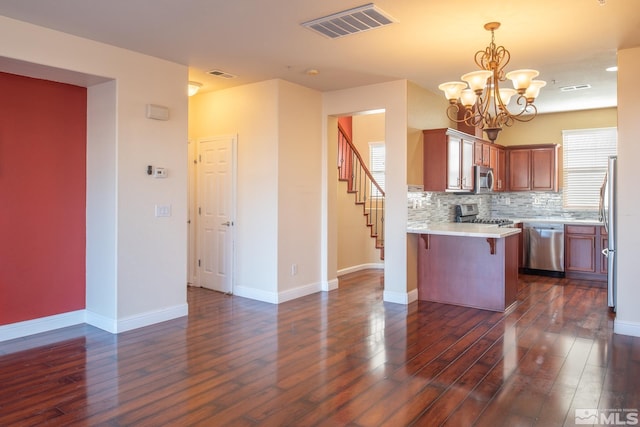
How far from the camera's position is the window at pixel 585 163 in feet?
24.6

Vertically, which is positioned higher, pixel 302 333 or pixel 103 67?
pixel 103 67

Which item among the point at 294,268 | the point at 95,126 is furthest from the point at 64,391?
the point at 294,268

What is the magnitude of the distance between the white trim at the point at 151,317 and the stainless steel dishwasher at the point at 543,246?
18.2 feet

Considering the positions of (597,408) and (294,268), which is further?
(294,268)

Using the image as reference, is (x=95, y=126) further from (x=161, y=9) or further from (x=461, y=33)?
(x=461, y=33)

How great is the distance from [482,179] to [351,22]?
406 cm

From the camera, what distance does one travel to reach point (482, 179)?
6.83 metres

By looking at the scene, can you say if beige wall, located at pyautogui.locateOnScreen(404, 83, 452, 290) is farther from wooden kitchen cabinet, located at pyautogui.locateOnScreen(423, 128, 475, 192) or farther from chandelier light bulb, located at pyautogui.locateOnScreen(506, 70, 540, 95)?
chandelier light bulb, located at pyautogui.locateOnScreen(506, 70, 540, 95)

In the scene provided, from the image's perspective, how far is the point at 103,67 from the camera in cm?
418

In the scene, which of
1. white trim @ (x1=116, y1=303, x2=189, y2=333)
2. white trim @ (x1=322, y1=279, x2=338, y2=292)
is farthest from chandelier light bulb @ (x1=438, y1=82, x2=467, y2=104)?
white trim @ (x1=116, y1=303, x2=189, y2=333)

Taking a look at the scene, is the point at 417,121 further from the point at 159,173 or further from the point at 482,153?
the point at 159,173

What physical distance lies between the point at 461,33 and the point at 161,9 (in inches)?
97.0

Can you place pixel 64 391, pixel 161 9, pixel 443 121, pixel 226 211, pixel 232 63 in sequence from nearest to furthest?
1. pixel 64 391
2. pixel 161 9
3. pixel 232 63
4. pixel 226 211
5. pixel 443 121

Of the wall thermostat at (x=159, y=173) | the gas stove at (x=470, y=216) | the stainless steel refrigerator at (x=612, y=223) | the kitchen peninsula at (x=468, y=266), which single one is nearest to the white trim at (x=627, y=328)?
the stainless steel refrigerator at (x=612, y=223)
